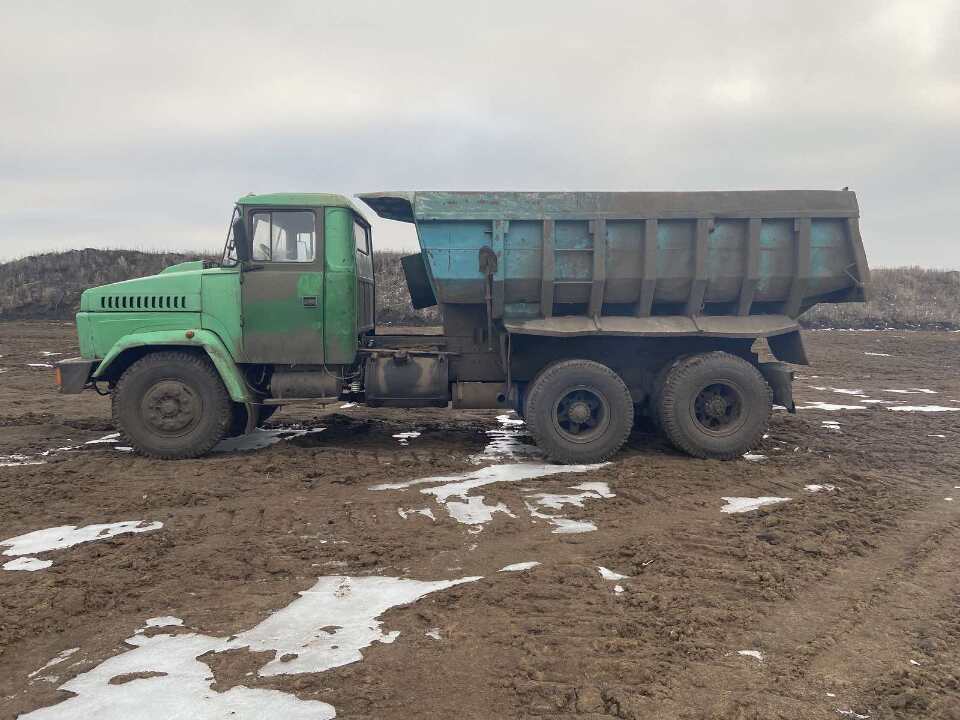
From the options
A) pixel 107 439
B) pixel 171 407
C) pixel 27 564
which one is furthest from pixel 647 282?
pixel 107 439

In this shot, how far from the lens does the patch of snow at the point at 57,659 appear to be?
2564 mm

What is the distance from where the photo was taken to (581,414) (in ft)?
19.6

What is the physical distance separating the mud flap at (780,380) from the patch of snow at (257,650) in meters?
4.38

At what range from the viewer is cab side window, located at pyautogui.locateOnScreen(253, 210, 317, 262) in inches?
236

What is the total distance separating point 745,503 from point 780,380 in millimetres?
1883

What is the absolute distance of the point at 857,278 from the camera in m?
5.91

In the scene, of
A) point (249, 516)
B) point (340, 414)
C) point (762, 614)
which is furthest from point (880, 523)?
point (340, 414)

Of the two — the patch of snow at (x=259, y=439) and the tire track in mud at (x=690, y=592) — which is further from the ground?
the patch of snow at (x=259, y=439)

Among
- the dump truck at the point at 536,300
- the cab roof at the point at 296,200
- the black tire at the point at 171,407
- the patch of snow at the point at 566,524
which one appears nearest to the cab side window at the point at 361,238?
the dump truck at the point at 536,300

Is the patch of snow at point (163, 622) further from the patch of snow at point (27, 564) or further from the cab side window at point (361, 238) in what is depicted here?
the cab side window at point (361, 238)

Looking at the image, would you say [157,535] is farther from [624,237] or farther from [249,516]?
[624,237]

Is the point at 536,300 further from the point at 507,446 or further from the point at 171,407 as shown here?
the point at 171,407

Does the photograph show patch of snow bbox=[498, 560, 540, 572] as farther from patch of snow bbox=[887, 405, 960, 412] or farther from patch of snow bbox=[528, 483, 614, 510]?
patch of snow bbox=[887, 405, 960, 412]

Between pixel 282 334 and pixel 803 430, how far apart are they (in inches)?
251
